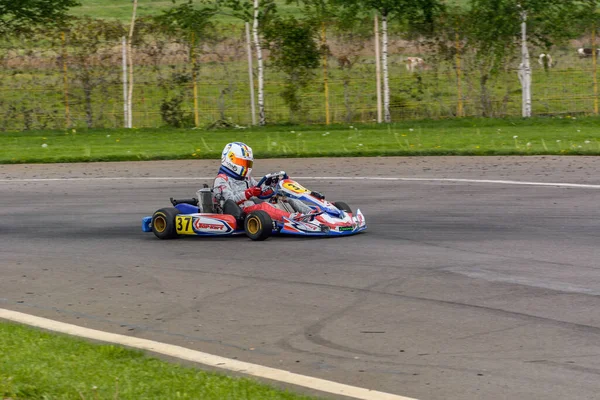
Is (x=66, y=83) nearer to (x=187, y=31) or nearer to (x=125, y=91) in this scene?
(x=125, y=91)

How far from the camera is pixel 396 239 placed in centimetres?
1083

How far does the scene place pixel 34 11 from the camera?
93.1ft

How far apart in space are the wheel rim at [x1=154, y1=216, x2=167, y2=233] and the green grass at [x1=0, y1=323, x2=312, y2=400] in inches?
200

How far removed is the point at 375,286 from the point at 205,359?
237cm

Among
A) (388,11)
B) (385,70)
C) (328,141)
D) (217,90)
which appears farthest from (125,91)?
(328,141)

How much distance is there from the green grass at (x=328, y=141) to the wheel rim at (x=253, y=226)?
28.3 ft

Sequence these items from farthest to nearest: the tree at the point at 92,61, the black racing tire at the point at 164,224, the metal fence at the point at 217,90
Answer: the tree at the point at 92,61 → the metal fence at the point at 217,90 → the black racing tire at the point at 164,224

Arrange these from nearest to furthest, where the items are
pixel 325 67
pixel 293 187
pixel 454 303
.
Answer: pixel 454 303, pixel 293 187, pixel 325 67

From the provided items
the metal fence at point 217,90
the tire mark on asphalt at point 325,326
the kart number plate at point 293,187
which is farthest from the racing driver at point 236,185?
the metal fence at point 217,90

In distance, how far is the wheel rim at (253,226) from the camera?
11.2 m

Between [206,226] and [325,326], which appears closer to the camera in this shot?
[325,326]

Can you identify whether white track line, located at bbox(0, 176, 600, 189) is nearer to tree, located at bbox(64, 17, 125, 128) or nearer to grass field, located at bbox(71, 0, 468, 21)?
tree, located at bbox(64, 17, 125, 128)

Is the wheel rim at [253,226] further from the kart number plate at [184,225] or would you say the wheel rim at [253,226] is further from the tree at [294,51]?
the tree at [294,51]

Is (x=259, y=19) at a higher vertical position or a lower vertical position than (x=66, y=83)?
higher
